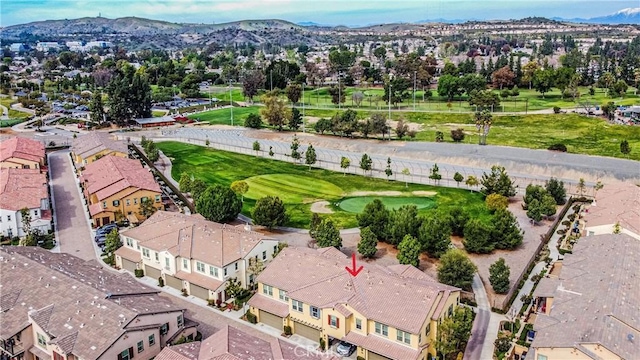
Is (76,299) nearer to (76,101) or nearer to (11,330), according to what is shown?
(11,330)

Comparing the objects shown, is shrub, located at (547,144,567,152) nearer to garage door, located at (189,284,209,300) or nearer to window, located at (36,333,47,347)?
garage door, located at (189,284,209,300)

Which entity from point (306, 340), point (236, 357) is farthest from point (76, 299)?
point (306, 340)

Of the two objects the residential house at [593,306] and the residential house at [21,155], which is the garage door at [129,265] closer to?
the residential house at [593,306]

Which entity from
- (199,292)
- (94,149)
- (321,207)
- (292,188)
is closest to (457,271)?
(199,292)

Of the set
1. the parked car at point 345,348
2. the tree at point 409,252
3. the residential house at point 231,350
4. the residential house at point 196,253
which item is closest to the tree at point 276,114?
the residential house at point 196,253

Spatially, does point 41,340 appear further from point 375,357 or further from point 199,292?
point 375,357

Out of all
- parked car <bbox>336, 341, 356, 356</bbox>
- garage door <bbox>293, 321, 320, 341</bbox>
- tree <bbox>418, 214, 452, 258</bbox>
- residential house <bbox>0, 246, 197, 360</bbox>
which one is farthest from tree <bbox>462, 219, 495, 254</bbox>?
residential house <bbox>0, 246, 197, 360</bbox>
